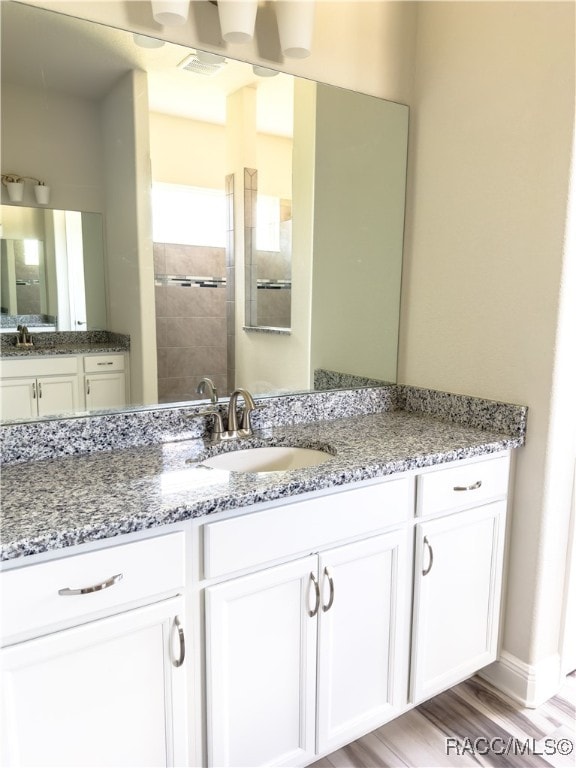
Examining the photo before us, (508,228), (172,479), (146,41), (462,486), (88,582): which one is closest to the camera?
(88,582)

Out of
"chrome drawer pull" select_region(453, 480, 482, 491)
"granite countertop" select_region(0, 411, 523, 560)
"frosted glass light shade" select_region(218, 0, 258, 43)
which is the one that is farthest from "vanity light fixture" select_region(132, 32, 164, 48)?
"chrome drawer pull" select_region(453, 480, 482, 491)

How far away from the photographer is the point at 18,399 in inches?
57.7

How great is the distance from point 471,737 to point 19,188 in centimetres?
209

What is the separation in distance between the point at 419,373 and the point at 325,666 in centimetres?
115

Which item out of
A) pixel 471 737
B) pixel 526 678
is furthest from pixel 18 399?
pixel 526 678

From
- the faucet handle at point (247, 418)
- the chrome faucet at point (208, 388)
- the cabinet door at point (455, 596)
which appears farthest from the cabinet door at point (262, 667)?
the chrome faucet at point (208, 388)

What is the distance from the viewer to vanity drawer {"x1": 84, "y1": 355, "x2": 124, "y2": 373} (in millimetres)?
1577

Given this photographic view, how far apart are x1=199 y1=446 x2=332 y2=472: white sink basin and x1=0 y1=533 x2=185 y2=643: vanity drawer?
0.47 m

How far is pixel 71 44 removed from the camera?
143cm

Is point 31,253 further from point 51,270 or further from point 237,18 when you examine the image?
point 237,18

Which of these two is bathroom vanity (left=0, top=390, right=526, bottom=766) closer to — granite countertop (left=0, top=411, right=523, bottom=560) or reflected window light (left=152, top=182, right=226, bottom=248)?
granite countertop (left=0, top=411, right=523, bottom=560)

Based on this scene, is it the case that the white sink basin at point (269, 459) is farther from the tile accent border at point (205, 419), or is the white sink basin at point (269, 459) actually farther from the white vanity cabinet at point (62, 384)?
the white vanity cabinet at point (62, 384)

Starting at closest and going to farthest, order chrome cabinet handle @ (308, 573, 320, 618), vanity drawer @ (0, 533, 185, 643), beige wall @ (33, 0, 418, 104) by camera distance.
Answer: vanity drawer @ (0, 533, 185, 643)
chrome cabinet handle @ (308, 573, 320, 618)
beige wall @ (33, 0, 418, 104)

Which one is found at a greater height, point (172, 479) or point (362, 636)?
point (172, 479)
